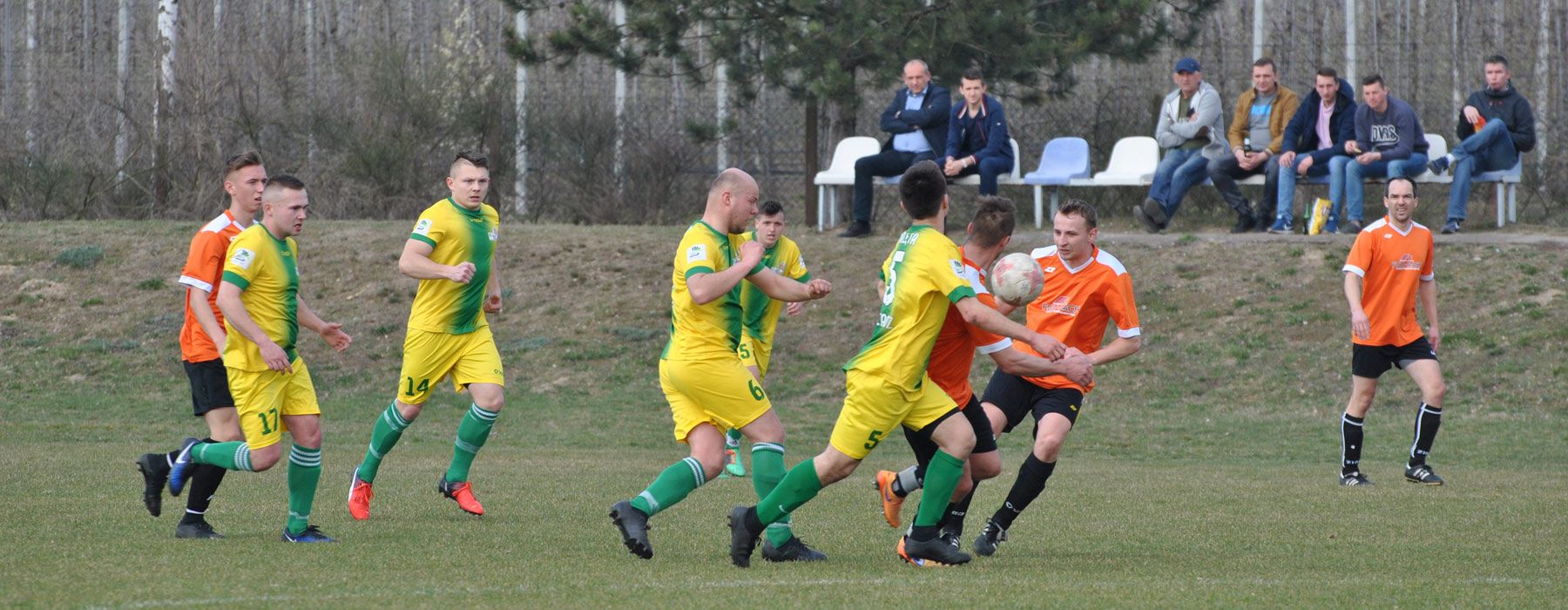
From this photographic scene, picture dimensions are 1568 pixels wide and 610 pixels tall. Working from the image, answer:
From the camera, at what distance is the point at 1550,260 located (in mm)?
16312

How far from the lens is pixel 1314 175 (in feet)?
54.4

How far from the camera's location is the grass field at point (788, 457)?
19.8ft

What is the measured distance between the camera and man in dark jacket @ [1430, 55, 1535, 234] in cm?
1620

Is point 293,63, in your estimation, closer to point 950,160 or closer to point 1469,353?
point 950,160

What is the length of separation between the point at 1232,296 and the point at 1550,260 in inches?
125

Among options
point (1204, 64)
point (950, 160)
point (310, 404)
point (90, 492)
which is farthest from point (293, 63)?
point (310, 404)

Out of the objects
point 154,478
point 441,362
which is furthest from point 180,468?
point 441,362

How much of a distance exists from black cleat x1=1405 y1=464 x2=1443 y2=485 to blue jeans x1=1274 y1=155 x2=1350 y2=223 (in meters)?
6.44

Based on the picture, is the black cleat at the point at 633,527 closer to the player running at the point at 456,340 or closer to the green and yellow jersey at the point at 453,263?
the player running at the point at 456,340

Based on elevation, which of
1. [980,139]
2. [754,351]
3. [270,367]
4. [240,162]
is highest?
[980,139]

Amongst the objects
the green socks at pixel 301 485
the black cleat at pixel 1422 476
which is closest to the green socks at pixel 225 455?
the green socks at pixel 301 485

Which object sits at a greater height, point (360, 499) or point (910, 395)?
point (910, 395)

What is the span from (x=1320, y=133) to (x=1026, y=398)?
991cm

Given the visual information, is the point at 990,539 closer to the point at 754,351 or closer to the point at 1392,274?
the point at 754,351
